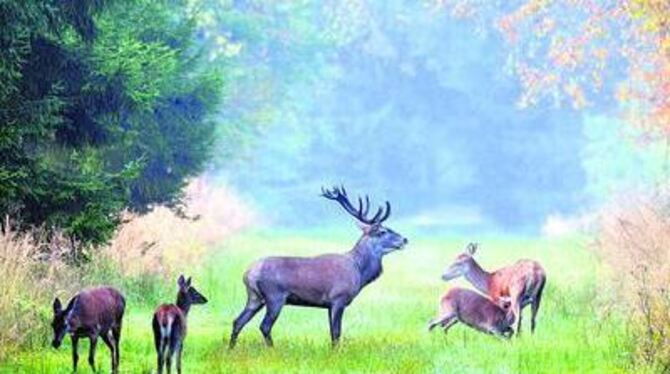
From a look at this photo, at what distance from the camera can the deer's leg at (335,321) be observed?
653 inches

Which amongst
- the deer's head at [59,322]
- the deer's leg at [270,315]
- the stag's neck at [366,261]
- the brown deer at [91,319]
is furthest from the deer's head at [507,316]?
the deer's head at [59,322]

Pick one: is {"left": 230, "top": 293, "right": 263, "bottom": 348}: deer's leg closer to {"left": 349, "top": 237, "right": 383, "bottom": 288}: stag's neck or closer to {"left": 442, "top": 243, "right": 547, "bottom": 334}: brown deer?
{"left": 349, "top": 237, "right": 383, "bottom": 288}: stag's neck

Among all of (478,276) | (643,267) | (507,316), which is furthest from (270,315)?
(478,276)

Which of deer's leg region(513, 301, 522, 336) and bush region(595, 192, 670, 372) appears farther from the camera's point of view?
deer's leg region(513, 301, 522, 336)

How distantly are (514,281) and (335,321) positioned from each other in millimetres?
3161

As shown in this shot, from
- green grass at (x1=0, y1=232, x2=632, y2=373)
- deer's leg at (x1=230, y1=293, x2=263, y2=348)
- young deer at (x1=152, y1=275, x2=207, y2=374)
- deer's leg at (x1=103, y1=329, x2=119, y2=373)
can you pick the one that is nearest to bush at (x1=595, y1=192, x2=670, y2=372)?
green grass at (x1=0, y1=232, x2=632, y2=373)

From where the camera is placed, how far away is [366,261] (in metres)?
17.6

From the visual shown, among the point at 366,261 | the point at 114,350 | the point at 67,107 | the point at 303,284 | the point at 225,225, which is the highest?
the point at 225,225

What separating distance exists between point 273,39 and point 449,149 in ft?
93.2

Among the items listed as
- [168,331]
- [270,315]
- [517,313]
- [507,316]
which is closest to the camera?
[168,331]

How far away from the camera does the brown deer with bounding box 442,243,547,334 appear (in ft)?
61.4

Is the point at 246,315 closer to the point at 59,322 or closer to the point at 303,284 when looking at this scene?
the point at 303,284

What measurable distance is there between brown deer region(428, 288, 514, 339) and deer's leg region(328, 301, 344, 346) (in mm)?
2098

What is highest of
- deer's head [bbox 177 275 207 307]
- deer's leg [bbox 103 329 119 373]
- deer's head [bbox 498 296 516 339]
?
deer's head [bbox 498 296 516 339]
